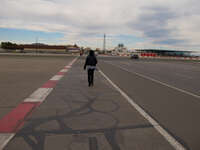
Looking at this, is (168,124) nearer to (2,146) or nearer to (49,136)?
(49,136)

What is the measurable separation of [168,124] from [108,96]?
2779 mm

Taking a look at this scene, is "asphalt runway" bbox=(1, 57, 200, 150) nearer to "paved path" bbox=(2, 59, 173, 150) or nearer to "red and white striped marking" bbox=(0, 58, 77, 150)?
"paved path" bbox=(2, 59, 173, 150)

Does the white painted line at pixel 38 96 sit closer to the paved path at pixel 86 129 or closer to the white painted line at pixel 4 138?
the paved path at pixel 86 129

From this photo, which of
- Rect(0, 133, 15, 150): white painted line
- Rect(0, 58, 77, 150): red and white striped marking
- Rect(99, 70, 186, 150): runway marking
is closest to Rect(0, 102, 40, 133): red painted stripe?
Rect(0, 58, 77, 150): red and white striped marking

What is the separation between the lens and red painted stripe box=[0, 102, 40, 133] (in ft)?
11.5

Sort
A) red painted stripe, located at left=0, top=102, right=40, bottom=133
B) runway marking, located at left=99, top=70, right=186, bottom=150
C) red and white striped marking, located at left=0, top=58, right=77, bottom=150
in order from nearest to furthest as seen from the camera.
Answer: runway marking, located at left=99, top=70, right=186, bottom=150, red and white striped marking, located at left=0, top=58, right=77, bottom=150, red painted stripe, located at left=0, top=102, right=40, bottom=133

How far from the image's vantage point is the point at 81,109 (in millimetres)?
4785

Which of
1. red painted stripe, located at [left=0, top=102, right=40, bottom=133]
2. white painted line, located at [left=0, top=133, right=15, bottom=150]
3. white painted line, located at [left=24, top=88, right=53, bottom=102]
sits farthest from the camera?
white painted line, located at [left=24, top=88, right=53, bottom=102]

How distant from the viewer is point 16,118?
13.2 ft

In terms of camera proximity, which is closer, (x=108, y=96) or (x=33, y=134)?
(x=33, y=134)

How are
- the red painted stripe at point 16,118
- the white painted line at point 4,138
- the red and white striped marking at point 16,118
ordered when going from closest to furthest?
the white painted line at point 4,138 → the red and white striped marking at point 16,118 → the red painted stripe at point 16,118

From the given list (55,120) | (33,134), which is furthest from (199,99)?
(33,134)

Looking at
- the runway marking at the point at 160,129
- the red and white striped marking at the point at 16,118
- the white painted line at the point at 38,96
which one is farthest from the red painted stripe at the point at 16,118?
the runway marking at the point at 160,129

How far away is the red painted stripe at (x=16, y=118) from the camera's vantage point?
350 cm
